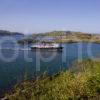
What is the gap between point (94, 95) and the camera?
9.26 metres

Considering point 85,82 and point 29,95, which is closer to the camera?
point 85,82

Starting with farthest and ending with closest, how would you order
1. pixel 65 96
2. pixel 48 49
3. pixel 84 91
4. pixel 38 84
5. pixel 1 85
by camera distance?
pixel 48 49, pixel 1 85, pixel 38 84, pixel 84 91, pixel 65 96

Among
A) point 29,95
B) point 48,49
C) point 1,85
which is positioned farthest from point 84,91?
point 48,49

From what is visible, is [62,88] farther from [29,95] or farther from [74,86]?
[29,95]

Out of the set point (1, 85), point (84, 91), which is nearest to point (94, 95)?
point (84, 91)

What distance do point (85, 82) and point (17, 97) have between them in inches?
115

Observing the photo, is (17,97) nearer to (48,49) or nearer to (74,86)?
(74,86)

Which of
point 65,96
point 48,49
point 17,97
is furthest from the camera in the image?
point 48,49

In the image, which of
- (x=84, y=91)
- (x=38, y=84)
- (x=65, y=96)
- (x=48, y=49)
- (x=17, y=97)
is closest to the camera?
(x=65, y=96)

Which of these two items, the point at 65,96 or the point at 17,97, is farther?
the point at 17,97

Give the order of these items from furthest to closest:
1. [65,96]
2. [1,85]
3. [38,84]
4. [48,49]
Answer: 1. [48,49]
2. [1,85]
3. [38,84]
4. [65,96]

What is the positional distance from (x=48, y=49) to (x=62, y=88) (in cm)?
5956

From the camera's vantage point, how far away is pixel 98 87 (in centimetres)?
974

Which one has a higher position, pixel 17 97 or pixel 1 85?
pixel 17 97
